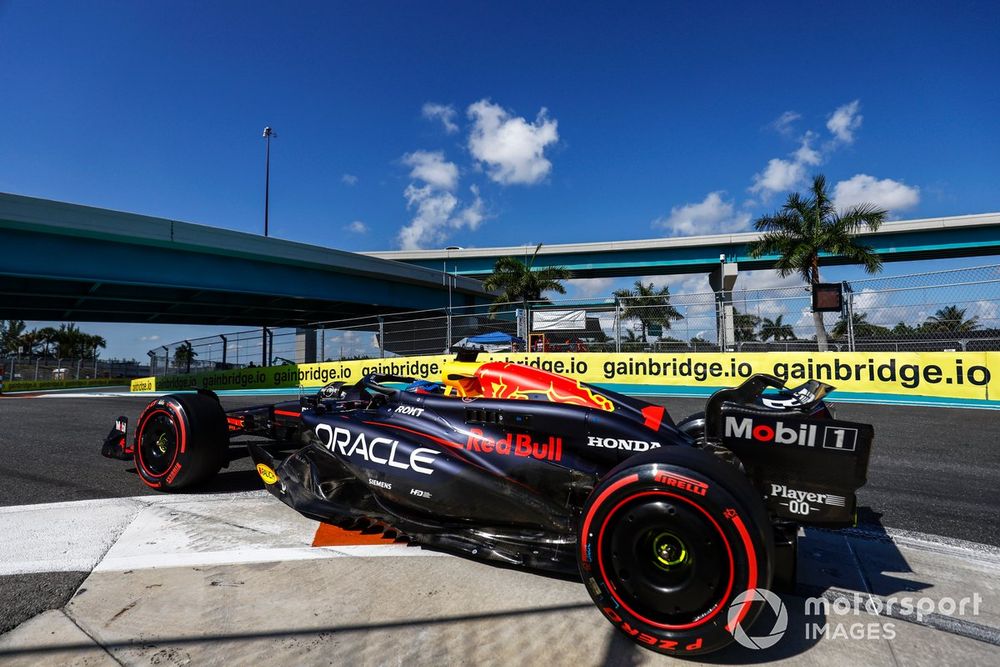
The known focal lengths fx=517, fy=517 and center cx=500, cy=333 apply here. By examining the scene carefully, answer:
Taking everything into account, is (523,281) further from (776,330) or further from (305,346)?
(776,330)

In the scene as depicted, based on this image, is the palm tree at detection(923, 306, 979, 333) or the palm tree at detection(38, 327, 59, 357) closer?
the palm tree at detection(923, 306, 979, 333)

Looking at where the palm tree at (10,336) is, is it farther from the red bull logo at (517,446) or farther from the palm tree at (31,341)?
the red bull logo at (517,446)

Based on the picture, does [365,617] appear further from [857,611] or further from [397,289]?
[397,289]

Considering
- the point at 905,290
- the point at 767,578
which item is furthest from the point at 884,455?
the point at 905,290

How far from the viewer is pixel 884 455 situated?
5.00 m

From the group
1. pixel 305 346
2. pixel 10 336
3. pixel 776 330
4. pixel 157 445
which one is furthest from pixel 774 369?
pixel 10 336

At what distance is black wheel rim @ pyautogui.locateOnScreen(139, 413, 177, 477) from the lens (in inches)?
155

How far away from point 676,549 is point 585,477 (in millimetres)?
626

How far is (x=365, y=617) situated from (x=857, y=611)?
2.02 m

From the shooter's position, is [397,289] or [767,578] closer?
[767,578]

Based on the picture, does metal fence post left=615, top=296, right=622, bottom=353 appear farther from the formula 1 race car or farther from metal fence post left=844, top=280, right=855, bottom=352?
the formula 1 race car

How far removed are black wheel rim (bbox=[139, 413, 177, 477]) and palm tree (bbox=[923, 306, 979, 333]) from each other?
11.9 m

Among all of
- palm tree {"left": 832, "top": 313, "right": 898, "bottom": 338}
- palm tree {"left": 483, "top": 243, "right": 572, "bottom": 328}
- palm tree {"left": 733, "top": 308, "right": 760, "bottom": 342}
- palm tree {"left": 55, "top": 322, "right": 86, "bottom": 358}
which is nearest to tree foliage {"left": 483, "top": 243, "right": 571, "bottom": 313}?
palm tree {"left": 483, "top": 243, "right": 572, "bottom": 328}

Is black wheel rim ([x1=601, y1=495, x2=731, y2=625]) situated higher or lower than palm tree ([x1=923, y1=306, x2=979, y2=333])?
lower
